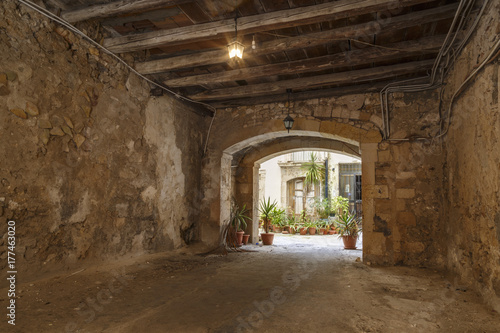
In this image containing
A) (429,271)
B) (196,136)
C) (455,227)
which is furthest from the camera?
(196,136)

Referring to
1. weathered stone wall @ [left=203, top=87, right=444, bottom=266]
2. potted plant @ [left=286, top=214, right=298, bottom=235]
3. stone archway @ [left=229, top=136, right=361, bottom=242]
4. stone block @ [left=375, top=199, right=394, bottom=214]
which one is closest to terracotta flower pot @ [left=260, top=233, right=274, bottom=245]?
stone archway @ [left=229, top=136, right=361, bottom=242]

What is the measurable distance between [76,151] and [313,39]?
275 centimetres

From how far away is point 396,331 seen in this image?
2197 mm

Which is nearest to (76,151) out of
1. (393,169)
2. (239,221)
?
(239,221)

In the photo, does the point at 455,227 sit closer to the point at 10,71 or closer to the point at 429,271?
the point at 429,271

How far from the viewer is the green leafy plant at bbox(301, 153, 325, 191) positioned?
44.4 ft

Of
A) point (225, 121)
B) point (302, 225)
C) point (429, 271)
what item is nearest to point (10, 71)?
point (225, 121)

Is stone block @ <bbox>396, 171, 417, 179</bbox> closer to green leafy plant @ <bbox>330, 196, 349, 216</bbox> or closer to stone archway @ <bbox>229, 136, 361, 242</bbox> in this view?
stone archway @ <bbox>229, 136, 361, 242</bbox>

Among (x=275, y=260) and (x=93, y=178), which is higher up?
(x=93, y=178)

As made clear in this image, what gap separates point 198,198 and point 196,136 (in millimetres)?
1104

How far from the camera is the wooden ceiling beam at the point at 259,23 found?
2760mm

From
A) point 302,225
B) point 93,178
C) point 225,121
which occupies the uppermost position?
point 225,121

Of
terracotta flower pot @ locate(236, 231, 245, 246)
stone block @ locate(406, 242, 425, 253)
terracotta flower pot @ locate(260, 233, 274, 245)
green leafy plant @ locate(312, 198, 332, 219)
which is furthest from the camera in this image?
green leafy plant @ locate(312, 198, 332, 219)

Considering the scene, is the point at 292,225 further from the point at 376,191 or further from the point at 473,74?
the point at 473,74
